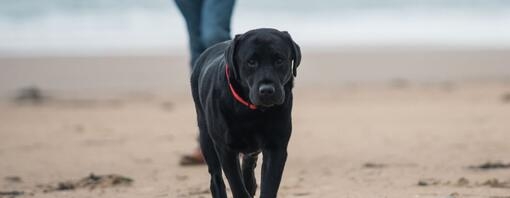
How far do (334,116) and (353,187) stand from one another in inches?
178

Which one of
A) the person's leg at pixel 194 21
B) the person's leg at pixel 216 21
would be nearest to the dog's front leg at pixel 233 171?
the person's leg at pixel 216 21

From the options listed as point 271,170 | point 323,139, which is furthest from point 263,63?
point 323,139

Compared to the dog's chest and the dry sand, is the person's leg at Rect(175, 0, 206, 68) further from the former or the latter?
the dog's chest

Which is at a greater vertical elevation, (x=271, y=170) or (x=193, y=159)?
(x=193, y=159)

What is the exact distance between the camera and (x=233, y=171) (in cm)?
503

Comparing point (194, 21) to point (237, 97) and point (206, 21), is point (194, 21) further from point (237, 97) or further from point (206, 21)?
point (237, 97)

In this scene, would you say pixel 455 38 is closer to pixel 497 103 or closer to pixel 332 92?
pixel 332 92

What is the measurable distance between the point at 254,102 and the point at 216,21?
218cm

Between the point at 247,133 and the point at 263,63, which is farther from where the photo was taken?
the point at 247,133

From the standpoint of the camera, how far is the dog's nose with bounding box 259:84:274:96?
455cm


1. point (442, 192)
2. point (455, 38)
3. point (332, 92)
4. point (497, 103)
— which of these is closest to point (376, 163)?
point (442, 192)

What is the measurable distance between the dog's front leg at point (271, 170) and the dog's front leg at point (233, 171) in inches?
6.4

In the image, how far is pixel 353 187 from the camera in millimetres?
6242

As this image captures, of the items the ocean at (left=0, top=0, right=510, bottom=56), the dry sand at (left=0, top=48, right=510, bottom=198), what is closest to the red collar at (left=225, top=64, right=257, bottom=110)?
the dry sand at (left=0, top=48, right=510, bottom=198)
